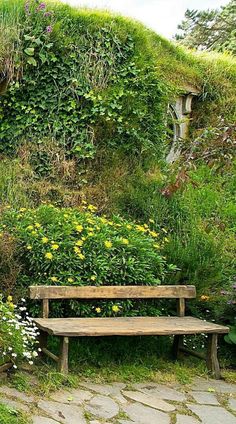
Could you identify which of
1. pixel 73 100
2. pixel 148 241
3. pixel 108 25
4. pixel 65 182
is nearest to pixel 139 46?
pixel 108 25

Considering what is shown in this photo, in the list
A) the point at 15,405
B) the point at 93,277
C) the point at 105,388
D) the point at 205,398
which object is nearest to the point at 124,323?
the point at 93,277

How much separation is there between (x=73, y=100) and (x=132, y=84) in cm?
85

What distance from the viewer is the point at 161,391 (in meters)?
4.31

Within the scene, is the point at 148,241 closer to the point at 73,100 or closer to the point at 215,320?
the point at 215,320

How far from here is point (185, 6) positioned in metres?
18.2

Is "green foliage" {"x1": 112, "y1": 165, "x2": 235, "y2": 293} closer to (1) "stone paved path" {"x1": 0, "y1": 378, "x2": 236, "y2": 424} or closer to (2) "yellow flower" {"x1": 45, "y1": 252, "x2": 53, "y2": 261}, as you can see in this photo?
(2) "yellow flower" {"x1": 45, "y1": 252, "x2": 53, "y2": 261}

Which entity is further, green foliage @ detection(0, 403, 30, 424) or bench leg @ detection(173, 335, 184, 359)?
bench leg @ detection(173, 335, 184, 359)

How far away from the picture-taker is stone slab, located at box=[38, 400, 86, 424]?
11.4 feet

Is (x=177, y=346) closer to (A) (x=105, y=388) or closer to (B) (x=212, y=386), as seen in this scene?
(B) (x=212, y=386)

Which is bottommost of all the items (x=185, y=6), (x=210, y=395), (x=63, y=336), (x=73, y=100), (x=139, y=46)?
(x=210, y=395)

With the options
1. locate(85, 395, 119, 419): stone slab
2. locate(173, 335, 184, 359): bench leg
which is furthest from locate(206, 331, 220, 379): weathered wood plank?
locate(85, 395, 119, 419): stone slab

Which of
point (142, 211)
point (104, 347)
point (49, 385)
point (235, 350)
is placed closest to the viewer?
point (49, 385)

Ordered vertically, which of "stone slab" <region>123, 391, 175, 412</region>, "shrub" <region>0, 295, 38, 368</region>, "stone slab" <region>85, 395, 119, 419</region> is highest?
"shrub" <region>0, 295, 38, 368</region>

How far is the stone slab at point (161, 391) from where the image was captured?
4.18 metres
